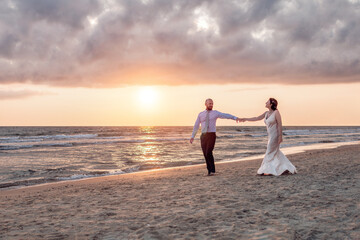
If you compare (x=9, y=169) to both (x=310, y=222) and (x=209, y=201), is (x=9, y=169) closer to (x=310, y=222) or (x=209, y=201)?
(x=209, y=201)

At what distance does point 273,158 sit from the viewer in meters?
10.1

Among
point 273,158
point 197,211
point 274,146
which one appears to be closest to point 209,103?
point 274,146

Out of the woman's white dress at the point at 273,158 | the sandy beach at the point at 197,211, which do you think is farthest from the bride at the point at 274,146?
the sandy beach at the point at 197,211

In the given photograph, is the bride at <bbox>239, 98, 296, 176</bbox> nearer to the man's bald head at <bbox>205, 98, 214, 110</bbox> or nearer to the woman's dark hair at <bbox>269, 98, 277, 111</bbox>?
the woman's dark hair at <bbox>269, 98, 277, 111</bbox>

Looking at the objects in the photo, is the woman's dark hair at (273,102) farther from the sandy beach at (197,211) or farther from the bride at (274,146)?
the sandy beach at (197,211)

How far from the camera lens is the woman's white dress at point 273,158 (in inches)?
388

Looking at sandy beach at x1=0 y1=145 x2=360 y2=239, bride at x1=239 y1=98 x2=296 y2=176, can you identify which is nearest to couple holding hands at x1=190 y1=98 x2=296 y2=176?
bride at x1=239 y1=98 x2=296 y2=176

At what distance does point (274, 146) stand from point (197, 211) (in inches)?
203

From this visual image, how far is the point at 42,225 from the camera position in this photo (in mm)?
5391

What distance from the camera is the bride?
979 centimetres

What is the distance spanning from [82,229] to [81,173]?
9077 millimetres

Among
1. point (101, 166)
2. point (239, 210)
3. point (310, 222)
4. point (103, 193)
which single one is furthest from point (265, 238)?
point (101, 166)

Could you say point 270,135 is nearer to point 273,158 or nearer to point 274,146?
point 274,146

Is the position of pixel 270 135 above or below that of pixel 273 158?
above
